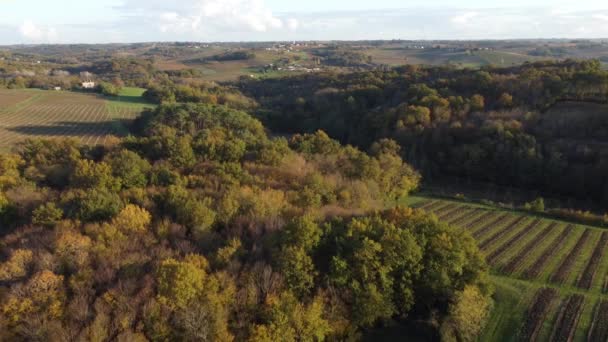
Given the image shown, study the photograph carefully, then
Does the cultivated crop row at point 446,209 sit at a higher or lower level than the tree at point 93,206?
lower

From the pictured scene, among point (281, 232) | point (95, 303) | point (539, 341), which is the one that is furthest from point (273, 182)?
point (539, 341)

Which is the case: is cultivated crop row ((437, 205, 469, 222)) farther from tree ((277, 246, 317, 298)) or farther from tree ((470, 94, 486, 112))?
tree ((470, 94, 486, 112))

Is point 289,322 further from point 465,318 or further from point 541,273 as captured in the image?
point 541,273

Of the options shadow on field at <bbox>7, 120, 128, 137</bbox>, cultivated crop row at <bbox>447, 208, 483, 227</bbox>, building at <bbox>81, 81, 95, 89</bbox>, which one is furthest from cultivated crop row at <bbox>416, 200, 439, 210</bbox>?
building at <bbox>81, 81, 95, 89</bbox>

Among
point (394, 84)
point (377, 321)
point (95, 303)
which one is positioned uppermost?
point (394, 84)

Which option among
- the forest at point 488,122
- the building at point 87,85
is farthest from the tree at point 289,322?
the building at point 87,85

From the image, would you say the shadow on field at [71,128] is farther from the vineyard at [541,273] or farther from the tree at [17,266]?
the vineyard at [541,273]

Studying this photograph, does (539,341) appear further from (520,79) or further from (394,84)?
(394,84)
